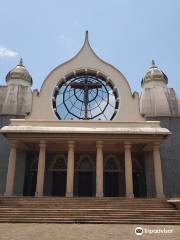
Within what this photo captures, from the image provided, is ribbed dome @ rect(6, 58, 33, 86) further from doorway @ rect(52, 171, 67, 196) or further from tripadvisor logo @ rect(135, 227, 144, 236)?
tripadvisor logo @ rect(135, 227, 144, 236)

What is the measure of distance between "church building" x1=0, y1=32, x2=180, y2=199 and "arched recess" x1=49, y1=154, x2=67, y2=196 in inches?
3.1

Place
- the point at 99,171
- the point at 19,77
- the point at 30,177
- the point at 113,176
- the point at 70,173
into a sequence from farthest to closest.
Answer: the point at 19,77 → the point at 113,176 → the point at 30,177 → the point at 99,171 → the point at 70,173

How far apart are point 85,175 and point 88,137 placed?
4.30m

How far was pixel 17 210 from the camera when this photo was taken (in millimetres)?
12047

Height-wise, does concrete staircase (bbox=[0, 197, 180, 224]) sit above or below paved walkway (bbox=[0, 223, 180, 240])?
above

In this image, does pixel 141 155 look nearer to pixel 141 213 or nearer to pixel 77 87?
pixel 77 87

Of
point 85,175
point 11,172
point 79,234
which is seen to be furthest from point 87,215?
point 85,175

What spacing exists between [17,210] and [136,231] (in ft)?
19.4

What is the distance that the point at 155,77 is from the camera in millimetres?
28656

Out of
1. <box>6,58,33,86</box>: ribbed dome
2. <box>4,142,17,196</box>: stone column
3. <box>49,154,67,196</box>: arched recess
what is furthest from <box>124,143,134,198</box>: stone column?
<box>6,58,33,86</box>: ribbed dome

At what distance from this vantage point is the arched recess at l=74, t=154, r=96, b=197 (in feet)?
72.2

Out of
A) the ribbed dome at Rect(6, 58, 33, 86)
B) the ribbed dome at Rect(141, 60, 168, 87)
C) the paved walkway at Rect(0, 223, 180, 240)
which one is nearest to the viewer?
the paved walkway at Rect(0, 223, 180, 240)

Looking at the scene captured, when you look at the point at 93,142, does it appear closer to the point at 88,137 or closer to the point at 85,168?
the point at 88,137

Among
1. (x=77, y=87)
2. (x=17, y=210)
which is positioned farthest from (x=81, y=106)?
(x=17, y=210)
